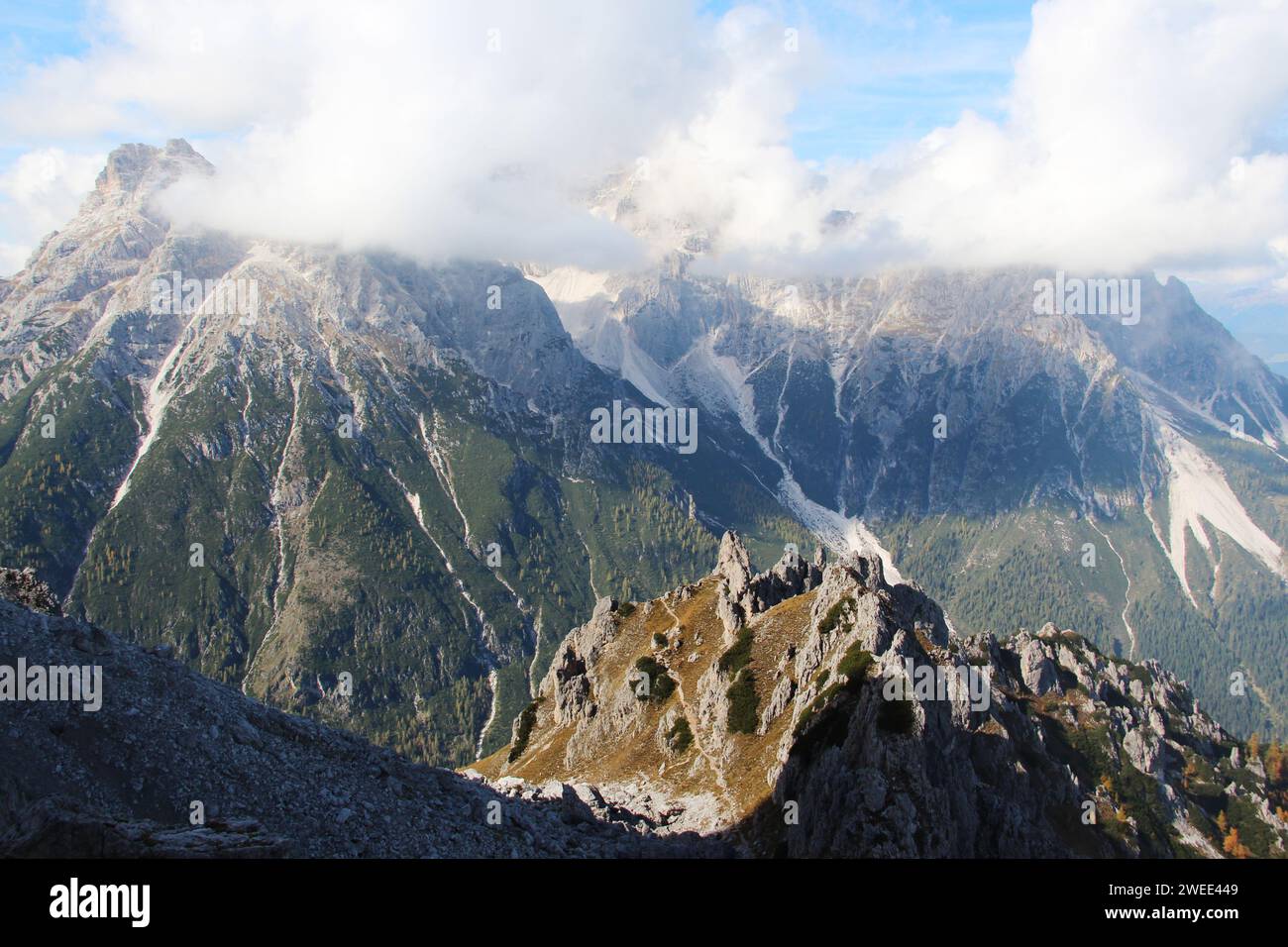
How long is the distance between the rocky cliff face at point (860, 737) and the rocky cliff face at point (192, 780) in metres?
28.0

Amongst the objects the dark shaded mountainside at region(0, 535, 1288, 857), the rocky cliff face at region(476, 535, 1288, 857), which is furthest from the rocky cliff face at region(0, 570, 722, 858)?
the rocky cliff face at region(476, 535, 1288, 857)

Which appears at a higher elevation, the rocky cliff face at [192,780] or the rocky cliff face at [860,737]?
the rocky cliff face at [192,780]

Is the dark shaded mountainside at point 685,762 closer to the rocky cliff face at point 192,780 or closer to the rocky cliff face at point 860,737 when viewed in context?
the rocky cliff face at point 192,780

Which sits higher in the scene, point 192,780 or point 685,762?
point 192,780

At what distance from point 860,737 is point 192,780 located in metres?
54.5

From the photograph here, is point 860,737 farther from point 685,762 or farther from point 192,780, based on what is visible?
point 192,780

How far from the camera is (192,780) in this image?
155ft

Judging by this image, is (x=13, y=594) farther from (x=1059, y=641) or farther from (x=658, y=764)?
(x=1059, y=641)

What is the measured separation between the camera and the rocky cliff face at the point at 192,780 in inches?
1483

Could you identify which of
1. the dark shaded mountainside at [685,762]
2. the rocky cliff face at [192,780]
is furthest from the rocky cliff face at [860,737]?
the rocky cliff face at [192,780]

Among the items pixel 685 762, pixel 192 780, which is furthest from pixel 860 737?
pixel 192 780
